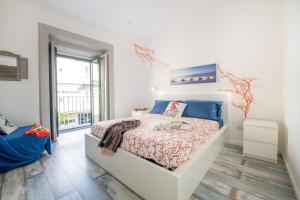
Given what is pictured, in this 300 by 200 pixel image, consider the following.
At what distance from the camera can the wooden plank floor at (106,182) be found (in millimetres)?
1383

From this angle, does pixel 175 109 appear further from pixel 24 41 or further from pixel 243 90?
pixel 24 41

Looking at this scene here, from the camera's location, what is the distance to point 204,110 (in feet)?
8.59

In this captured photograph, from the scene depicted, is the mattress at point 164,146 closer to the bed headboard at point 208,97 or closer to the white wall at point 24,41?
the bed headboard at point 208,97

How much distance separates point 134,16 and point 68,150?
3102 millimetres

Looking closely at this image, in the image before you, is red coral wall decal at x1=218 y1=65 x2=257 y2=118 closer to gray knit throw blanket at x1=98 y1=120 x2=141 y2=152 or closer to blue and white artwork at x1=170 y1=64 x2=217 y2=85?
blue and white artwork at x1=170 y1=64 x2=217 y2=85

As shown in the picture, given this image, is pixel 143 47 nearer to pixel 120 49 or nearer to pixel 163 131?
pixel 120 49

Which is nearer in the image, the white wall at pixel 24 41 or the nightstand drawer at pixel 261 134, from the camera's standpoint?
the nightstand drawer at pixel 261 134

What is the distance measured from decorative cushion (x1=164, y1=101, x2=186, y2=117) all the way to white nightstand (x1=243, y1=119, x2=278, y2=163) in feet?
3.66

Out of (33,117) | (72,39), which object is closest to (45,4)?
(72,39)

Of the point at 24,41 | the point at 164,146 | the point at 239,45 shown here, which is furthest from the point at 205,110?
the point at 24,41

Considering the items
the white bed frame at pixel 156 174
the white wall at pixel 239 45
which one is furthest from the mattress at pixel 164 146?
the white wall at pixel 239 45

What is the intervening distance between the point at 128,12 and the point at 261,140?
342 cm

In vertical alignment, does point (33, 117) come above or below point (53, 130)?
above

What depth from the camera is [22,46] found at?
2508 millimetres
